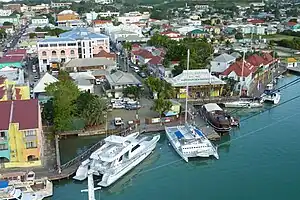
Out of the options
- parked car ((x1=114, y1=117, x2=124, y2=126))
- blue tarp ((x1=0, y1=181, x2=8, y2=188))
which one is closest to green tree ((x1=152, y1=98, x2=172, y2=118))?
parked car ((x1=114, y1=117, x2=124, y2=126))

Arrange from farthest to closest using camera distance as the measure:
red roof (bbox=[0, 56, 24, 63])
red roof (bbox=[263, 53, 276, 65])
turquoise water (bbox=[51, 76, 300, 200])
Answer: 1. red roof (bbox=[263, 53, 276, 65])
2. red roof (bbox=[0, 56, 24, 63])
3. turquoise water (bbox=[51, 76, 300, 200])

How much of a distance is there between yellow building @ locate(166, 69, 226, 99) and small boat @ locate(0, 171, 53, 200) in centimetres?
1112

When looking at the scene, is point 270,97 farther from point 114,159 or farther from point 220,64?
point 114,159

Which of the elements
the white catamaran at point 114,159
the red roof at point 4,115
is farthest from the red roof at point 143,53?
the red roof at point 4,115

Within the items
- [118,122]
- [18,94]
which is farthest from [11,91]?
[118,122]

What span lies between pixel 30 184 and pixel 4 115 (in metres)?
2.94

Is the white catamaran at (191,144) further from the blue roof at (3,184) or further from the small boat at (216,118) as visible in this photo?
the blue roof at (3,184)

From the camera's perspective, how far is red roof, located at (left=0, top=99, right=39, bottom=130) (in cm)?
1362

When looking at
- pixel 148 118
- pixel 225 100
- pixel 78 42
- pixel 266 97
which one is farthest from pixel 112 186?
pixel 78 42

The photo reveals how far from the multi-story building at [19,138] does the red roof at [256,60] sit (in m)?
18.5

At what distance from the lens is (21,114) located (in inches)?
553

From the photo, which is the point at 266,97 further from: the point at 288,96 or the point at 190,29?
the point at 190,29

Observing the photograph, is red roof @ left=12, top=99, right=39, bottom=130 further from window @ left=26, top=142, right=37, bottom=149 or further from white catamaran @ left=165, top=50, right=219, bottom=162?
white catamaran @ left=165, top=50, right=219, bottom=162

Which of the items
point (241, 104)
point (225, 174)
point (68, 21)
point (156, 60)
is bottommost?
point (225, 174)
